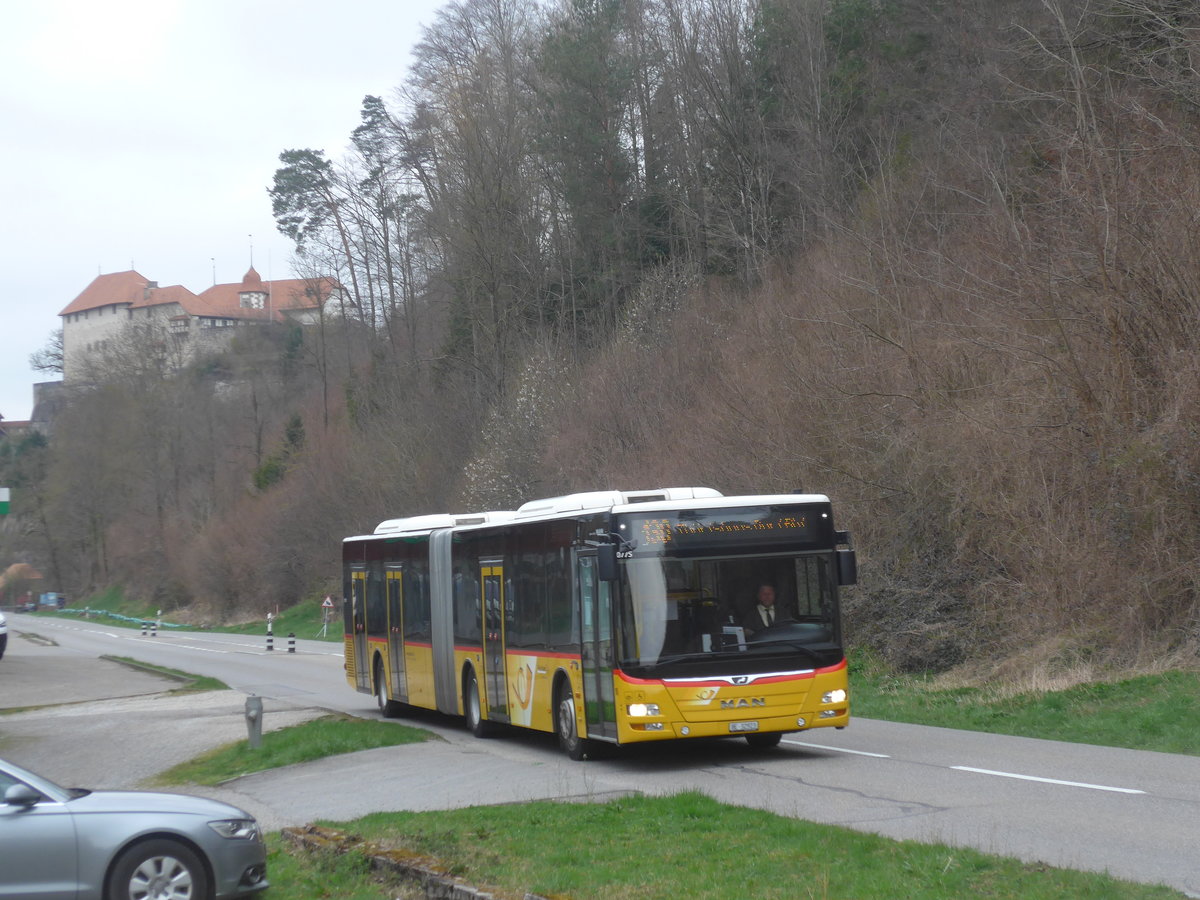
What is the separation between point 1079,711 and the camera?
51.3 feet

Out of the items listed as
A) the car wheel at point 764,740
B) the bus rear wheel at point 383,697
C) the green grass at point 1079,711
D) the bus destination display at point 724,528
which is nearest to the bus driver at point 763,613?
the bus destination display at point 724,528

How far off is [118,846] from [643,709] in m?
5.92

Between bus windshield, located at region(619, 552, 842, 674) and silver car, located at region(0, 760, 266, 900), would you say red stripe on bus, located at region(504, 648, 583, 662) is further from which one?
silver car, located at region(0, 760, 266, 900)

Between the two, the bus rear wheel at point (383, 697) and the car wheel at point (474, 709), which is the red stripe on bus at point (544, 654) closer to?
the car wheel at point (474, 709)

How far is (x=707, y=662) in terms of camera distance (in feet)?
43.9

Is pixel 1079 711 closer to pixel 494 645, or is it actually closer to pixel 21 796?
pixel 494 645

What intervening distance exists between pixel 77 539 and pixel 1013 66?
84.8 meters

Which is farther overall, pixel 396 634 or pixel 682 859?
pixel 396 634

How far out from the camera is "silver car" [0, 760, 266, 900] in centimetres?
812

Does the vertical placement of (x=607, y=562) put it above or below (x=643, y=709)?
above

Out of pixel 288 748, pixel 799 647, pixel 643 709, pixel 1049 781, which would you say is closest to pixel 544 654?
pixel 643 709

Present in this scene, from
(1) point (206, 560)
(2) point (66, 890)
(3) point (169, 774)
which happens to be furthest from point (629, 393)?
(1) point (206, 560)

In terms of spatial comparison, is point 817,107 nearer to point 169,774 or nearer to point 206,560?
point 169,774

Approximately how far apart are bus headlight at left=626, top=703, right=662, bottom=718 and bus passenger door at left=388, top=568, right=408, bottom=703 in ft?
28.6
